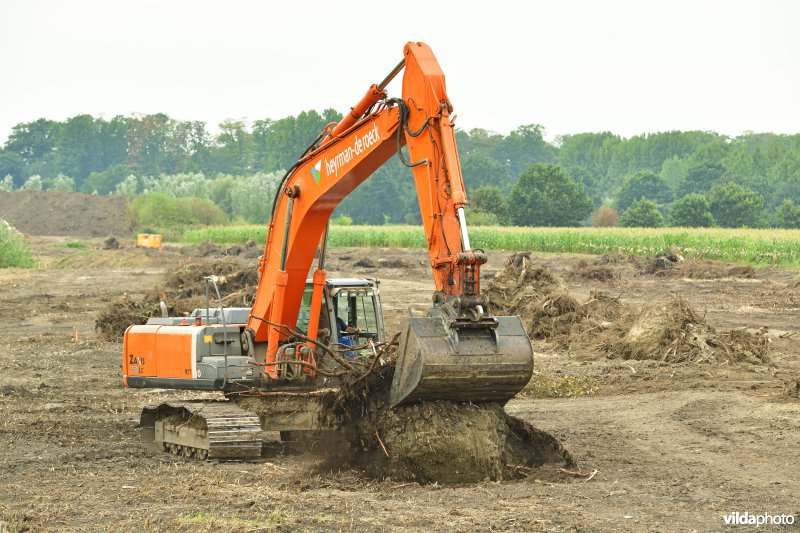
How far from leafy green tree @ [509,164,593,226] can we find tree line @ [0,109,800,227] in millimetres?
99

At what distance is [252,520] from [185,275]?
2414cm

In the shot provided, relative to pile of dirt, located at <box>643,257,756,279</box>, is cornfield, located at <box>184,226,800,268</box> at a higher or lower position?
higher

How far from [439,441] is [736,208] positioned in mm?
74358

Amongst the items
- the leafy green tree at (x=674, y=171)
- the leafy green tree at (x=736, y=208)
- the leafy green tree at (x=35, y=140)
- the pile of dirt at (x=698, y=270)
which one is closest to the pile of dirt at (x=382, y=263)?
the pile of dirt at (x=698, y=270)

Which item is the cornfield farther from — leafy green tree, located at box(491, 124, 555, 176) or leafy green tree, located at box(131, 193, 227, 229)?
leafy green tree, located at box(491, 124, 555, 176)

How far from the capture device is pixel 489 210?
81.5 metres

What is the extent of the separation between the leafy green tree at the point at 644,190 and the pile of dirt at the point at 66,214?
52.1 m

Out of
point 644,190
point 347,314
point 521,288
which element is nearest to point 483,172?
point 644,190

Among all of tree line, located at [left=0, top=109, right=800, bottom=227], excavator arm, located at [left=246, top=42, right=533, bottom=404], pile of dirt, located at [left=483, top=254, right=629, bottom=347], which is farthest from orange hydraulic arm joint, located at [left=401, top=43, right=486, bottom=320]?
tree line, located at [left=0, top=109, right=800, bottom=227]

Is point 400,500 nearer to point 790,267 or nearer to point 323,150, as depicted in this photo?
point 323,150

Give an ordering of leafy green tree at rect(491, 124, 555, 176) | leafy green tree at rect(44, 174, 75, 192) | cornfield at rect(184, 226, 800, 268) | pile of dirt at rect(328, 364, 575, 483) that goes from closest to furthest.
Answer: pile of dirt at rect(328, 364, 575, 483)
cornfield at rect(184, 226, 800, 268)
leafy green tree at rect(44, 174, 75, 192)
leafy green tree at rect(491, 124, 555, 176)

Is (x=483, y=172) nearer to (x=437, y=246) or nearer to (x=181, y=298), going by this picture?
(x=181, y=298)

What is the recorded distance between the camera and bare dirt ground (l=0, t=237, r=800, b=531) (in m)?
8.48

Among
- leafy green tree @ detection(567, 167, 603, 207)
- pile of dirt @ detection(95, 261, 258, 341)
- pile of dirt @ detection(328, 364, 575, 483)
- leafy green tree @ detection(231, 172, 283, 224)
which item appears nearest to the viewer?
pile of dirt @ detection(328, 364, 575, 483)
